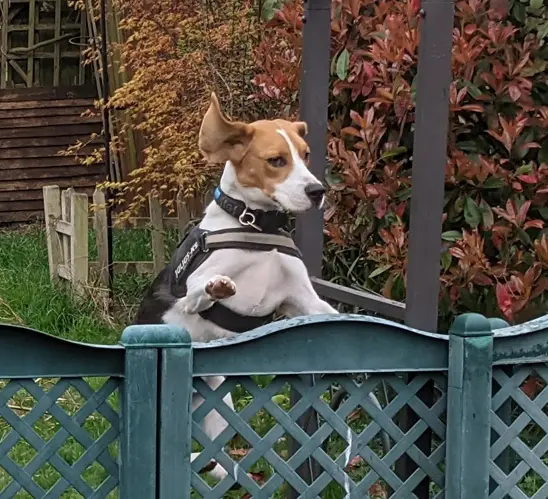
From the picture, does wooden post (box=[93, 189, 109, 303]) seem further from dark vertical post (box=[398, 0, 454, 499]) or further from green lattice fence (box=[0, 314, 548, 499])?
green lattice fence (box=[0, 314, 548, 499])

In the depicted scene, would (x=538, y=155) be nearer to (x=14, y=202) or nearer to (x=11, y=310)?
(x=11, y=310)

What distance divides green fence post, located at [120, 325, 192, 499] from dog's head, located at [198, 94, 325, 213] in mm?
1199

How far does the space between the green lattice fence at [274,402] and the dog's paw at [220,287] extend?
74 centimetres

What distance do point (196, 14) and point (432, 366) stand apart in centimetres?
529

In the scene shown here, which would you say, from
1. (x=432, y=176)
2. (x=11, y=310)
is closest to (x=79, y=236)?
(x=11, y=310)

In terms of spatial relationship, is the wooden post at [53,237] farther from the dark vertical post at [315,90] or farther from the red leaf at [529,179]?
the red leaf at [529,179]

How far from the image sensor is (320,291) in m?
3.44

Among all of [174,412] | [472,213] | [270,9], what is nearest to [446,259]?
[472,213]

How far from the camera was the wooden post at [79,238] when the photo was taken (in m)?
6.82

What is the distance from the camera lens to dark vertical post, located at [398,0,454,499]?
2781mm

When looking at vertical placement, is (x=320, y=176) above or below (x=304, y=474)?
above

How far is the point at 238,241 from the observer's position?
9.75ft

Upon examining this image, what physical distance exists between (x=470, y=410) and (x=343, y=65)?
7.02 feet

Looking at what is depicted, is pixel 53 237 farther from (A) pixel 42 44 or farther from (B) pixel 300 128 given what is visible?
(A) pixel 42 44
